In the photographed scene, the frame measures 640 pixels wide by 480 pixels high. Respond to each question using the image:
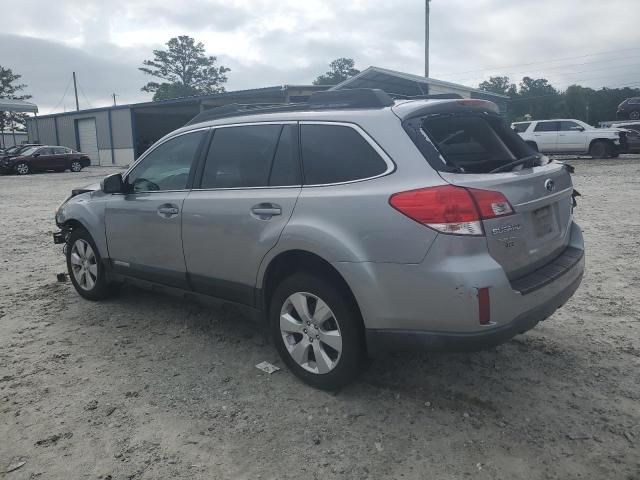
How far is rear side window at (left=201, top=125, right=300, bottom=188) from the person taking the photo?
3434mm

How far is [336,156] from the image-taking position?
318cm

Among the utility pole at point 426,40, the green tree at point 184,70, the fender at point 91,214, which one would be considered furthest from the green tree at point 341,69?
the fender at point 91,214

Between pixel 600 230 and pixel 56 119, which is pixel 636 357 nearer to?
pixel 600 230

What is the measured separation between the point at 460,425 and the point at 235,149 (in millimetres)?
2368

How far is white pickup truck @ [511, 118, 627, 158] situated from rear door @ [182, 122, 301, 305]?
19.2 metres

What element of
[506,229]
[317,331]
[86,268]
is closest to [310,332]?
[317,331]

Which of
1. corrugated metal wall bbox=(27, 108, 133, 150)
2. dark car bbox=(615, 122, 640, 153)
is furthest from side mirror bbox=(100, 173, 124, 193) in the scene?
corrugated metal wall bbox=(27, 108, 133, 150)

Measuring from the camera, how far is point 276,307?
3.43 meters

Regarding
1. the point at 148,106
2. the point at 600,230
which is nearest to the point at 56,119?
the point at 148,106

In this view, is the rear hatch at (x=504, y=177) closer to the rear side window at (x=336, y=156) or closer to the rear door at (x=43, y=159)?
the rear side window at (x=336, y=156)

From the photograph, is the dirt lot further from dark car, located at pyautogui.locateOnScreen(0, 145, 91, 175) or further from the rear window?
dark car, located at pyautogui.locateOnScreen(0, 145, 91, 175)

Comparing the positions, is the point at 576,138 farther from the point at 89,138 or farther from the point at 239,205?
the point at 89,138

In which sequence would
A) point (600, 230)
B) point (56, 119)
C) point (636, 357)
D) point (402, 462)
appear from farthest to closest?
point (56, 119) → point (600, 230) → point (636, 357) → point (402, 462)

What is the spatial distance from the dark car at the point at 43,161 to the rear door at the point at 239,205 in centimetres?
2709
